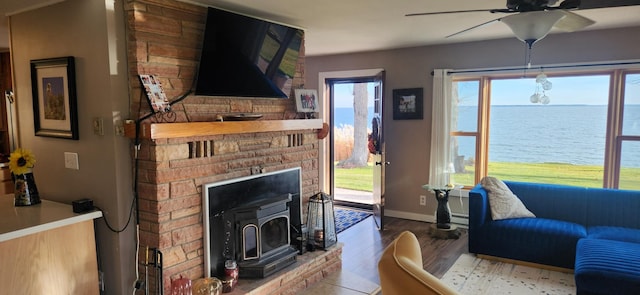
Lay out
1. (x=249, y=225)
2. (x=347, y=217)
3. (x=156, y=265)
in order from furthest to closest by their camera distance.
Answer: (x=347, y=217) < (x=249, y=225) < (x=156, y=265)

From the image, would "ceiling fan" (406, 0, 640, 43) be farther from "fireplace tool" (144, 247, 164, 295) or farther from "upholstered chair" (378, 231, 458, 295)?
"fireplace tool" (144, 247, 164, 295)

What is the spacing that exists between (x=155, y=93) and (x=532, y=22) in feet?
7.20

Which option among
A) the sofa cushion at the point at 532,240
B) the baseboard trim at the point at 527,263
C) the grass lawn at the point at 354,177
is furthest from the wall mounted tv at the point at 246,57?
the grass lawn at the point at 354,177

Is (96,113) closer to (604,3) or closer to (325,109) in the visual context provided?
(604,3)

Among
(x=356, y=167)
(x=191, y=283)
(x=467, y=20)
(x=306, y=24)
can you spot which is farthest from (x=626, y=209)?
(x=356, y=167)

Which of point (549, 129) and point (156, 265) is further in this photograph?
point (549, 129)


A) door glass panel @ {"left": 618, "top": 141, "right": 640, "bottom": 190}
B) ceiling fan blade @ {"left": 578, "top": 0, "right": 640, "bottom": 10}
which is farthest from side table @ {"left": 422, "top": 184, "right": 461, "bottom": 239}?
ceiling fan blade @ {"left": 578, "top": 0, "right": 640, "bottom": 10}

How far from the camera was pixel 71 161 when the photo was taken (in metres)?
2.79

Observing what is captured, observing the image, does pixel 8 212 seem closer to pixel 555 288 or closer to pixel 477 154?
pixel 555 288

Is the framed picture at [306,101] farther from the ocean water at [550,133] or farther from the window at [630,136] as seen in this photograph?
the window at [630,136]

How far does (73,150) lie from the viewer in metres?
2.79

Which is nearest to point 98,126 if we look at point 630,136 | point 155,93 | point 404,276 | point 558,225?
point 155,93

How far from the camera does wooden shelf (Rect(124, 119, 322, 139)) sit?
246 cm

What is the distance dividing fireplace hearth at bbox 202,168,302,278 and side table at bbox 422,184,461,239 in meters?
1.97
